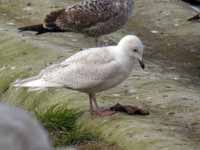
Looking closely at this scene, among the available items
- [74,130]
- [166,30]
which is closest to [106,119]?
[74,130]

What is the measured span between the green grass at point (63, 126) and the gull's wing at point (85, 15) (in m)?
2.34

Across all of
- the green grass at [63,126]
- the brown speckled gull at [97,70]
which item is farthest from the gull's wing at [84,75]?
the green grass at [63,126]

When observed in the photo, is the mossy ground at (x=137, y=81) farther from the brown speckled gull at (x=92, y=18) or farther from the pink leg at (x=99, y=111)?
the brown speckled gull at (x=92, y=18)

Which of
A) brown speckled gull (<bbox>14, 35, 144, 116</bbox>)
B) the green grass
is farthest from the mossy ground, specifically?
brown speckled gull (<bbox>14, 35, 144, 116</bbox>)

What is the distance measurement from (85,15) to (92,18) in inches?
3.6

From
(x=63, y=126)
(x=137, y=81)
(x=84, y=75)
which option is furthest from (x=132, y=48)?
(x=137, y=81)

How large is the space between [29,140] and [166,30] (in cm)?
834

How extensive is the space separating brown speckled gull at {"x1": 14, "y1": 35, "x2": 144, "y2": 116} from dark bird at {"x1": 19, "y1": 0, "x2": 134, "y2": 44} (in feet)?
8.63

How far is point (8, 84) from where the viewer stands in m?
6.32

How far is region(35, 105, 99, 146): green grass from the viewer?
4781 millimetres

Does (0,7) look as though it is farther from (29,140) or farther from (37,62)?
(29,140)

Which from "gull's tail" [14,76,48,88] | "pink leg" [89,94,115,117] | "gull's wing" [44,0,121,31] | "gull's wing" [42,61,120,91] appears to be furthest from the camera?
"gull's wing" [44,0,121,31]

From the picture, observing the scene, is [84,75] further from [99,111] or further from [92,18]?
[92,18]

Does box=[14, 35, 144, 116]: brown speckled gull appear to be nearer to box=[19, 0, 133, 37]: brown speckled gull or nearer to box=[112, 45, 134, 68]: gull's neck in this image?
box=[112, 45, 134, 68]: gull's neck
